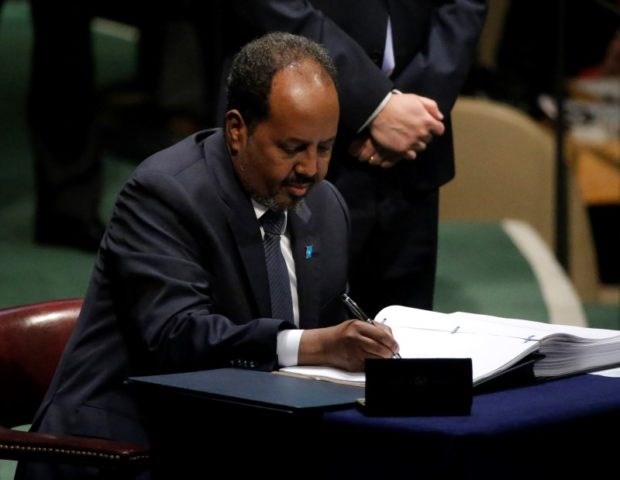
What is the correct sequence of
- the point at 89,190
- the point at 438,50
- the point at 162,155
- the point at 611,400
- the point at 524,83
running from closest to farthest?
the point at 611,400
the point at 162,155
the point at 438,50
the point at 89,190
the point at 524,83

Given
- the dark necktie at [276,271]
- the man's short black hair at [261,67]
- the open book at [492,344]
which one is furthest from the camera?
the dark necktie at [276,271]

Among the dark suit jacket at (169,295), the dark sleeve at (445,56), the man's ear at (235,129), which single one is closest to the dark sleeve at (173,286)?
the dark suit jacket at (169,295)

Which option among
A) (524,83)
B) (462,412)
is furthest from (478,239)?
(462,412)

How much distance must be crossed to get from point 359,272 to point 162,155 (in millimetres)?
848

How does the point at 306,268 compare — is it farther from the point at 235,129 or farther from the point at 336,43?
the point at 336,43

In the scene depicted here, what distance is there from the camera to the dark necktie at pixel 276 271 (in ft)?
8.12

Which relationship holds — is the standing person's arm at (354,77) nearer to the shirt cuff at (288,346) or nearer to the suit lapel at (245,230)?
the suit lapel at (245,230)

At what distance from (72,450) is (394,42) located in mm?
1356

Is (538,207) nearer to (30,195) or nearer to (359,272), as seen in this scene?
(30,195)

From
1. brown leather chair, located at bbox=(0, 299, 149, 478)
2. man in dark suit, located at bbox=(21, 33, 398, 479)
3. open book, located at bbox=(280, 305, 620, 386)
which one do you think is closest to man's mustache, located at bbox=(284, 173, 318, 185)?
man in dark suit, located at bbox=(21, 33, 398, 479)

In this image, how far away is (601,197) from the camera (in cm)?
672

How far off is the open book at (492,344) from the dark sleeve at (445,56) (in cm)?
76

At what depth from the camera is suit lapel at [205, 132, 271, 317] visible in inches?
95.7

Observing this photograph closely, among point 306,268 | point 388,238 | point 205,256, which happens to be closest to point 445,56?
point 388,238
